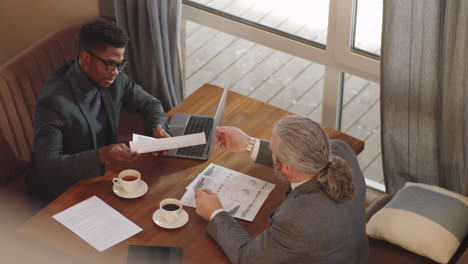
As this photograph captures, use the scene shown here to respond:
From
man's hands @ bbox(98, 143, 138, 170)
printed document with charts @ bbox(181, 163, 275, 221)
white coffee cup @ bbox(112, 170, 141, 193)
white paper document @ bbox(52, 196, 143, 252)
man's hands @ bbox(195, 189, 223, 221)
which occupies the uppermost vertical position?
man's hands @ bbox(98, 143, 138, 170)

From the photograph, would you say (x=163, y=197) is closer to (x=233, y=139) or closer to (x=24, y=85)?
(x=233, y=139)

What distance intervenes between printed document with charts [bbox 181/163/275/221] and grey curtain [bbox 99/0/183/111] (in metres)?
0.92

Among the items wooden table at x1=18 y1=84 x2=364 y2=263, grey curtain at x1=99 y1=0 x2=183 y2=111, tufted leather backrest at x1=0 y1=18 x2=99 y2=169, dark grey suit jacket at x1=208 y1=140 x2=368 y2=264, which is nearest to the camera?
dark grey suit jacket at x1=208 y1=140 x2=368 y2=264

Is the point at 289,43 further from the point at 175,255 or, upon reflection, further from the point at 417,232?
the point at 175,255

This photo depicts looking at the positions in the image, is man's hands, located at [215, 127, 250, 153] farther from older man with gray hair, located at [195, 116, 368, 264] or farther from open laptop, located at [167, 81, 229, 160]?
older man with gray hair, located at [195, 116, 368, 264]

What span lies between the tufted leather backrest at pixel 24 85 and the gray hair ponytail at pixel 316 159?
143cm

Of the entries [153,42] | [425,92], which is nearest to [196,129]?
[153,42]

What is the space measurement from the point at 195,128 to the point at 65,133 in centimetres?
55

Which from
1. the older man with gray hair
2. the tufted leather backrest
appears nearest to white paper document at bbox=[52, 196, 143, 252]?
the older man with gray hair

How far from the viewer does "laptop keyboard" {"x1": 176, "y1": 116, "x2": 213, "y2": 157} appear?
8.39ft

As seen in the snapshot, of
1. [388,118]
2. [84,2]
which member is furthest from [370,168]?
[84,2]

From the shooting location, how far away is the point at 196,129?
2.70 m

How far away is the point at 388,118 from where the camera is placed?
107 inches

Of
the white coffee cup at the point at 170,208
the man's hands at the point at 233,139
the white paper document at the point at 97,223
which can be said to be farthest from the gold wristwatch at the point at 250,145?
Result: the white paper document at the point at 97,223
